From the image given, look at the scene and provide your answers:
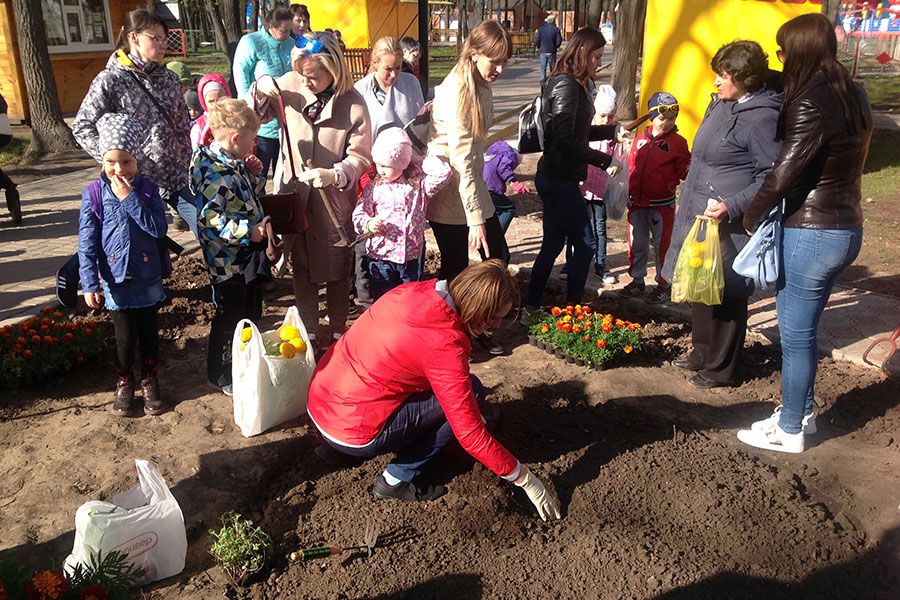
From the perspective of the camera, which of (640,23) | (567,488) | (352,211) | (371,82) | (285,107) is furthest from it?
(640,23)

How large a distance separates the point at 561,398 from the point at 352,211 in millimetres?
1757

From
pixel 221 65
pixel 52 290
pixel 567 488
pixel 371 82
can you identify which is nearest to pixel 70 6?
pixel 221 65

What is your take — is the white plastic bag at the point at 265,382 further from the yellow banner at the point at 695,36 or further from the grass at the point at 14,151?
the grass at the point at 14,151

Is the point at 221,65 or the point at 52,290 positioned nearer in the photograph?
the point at 52,290

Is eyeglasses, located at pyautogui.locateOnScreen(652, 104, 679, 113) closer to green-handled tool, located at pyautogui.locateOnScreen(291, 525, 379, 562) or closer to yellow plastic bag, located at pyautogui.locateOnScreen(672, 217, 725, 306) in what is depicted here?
yellow plastic bag, located at pyautogui.locateOnScreen(672, 217, 725, 306)

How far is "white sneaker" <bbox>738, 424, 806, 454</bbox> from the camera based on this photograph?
A: 388cm

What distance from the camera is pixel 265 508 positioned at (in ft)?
11.2

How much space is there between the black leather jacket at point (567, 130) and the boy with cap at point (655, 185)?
29.8 inches

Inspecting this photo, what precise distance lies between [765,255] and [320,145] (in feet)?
8.50

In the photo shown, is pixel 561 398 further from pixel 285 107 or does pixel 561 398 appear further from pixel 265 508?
pixel 285 107

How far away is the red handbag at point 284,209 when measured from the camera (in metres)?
4.25

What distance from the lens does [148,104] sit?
15.5 ft

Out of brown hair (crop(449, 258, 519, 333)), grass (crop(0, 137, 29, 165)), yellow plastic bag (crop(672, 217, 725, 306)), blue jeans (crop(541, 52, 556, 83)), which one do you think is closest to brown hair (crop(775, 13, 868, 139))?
yellow plastic bag (crop(672, 217, 725, 306))

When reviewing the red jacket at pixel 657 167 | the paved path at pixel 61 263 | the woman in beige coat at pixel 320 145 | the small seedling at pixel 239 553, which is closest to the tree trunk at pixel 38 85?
the paved path at pixel 61 263
